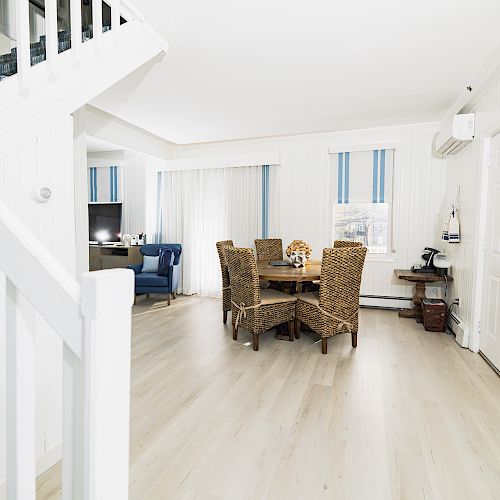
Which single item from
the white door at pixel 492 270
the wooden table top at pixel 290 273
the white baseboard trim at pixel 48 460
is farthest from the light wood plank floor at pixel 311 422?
the wooden table top at pixel 290 273

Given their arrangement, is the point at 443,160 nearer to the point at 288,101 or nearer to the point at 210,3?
the point at 288,101

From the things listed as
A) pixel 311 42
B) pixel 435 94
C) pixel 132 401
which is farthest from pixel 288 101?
pixel 132 401

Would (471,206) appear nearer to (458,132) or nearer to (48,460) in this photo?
(458,132)

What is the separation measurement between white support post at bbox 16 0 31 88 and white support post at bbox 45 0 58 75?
104mm

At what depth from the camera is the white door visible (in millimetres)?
3029

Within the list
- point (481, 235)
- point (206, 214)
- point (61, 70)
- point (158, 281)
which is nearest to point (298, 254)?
point (481, 235)

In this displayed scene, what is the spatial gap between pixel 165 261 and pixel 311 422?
3.57 metres

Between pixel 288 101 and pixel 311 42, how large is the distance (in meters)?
1.29

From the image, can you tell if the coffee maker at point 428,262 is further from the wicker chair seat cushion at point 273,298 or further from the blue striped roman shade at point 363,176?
the wicker chair seat cushion at point 273,298

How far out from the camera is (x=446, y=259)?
14.4ft

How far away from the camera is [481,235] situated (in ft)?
10.9

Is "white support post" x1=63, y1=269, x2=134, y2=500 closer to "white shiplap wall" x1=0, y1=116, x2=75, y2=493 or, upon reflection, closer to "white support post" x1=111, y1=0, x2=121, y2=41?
"white shiplap wall" x1=0, y1=116, x2=75, y2=493

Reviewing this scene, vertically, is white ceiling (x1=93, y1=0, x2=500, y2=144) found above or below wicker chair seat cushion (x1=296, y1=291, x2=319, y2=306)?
above

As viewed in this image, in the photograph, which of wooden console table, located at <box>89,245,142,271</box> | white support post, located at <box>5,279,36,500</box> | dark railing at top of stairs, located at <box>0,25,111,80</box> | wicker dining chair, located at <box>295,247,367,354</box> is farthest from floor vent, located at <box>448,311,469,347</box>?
wooden console table, located at <box>89,245,142,271</box>
